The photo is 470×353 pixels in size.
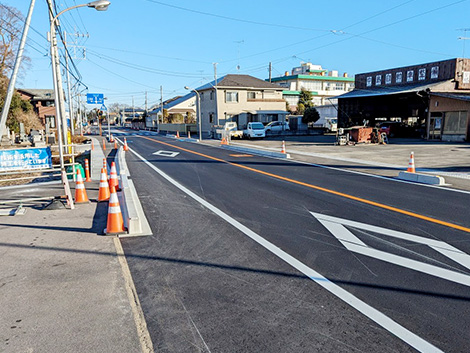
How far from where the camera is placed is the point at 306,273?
4.82 meters

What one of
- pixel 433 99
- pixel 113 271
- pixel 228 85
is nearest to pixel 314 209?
pixel 113 271

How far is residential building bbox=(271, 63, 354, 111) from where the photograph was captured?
272 feet

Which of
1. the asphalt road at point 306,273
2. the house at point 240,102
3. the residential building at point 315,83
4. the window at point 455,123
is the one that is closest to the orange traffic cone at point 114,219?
the asphalt road at point 306,273

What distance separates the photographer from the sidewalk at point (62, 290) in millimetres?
3430

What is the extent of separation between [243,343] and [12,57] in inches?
1932

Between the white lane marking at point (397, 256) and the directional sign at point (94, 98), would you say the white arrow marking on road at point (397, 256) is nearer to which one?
the white lane marking at point (397, 256)

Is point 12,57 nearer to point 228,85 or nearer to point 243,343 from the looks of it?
point 228,85

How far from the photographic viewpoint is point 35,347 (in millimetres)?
3311

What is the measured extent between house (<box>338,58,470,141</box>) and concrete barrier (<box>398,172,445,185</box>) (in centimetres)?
1966

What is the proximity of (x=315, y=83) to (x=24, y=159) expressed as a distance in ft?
277

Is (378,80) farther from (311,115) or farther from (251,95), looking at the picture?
(251,95)

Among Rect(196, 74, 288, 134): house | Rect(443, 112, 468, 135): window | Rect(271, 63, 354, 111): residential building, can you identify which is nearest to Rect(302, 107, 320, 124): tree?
Rect(196, 74, 288, 134): house

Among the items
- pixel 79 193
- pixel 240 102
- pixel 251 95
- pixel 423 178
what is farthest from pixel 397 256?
pixel 251 95

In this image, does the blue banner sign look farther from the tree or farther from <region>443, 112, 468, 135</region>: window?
the tree
